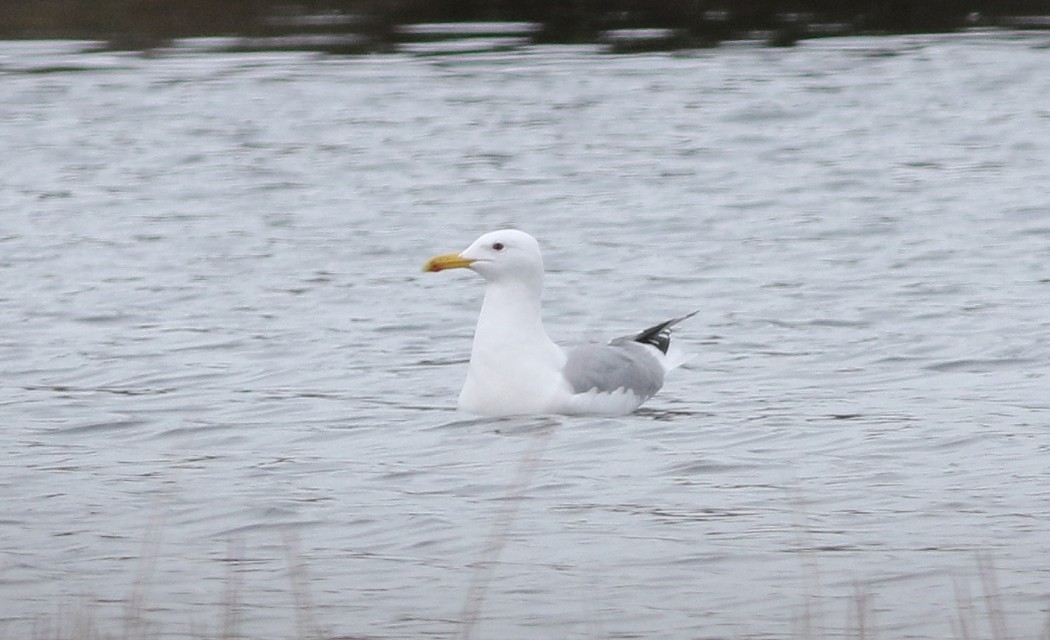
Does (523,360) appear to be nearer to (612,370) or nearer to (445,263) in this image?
(612,370)

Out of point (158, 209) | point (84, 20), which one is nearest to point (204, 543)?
point (158, 209)

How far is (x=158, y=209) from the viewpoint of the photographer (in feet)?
58.5

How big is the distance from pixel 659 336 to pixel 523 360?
1214mm

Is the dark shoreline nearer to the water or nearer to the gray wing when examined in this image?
the water

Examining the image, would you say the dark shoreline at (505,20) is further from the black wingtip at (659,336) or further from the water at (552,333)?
the black wingtip at (659,336)

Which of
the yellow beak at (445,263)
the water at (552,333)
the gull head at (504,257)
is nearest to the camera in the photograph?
the water at (552,333)

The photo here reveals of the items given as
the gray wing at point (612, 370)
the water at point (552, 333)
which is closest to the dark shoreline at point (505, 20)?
the water at point (552, 333)

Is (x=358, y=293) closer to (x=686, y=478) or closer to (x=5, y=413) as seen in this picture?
(x=5, y=413)

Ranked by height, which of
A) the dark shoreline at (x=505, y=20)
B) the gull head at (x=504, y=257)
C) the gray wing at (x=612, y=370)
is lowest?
the dark shoreline at (x=505, y=20)

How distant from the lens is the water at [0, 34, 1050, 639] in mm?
7375

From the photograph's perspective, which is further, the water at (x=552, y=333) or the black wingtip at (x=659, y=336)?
the black wingtip at (x=659, y=336)

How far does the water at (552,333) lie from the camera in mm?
7375

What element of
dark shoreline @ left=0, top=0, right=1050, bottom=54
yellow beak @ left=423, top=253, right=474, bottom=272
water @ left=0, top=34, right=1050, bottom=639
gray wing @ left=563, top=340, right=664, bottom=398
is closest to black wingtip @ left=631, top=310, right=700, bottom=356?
gray wing @ left=563, top=340, right=664, bottom=398

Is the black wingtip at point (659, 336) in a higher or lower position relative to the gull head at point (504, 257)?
lower
